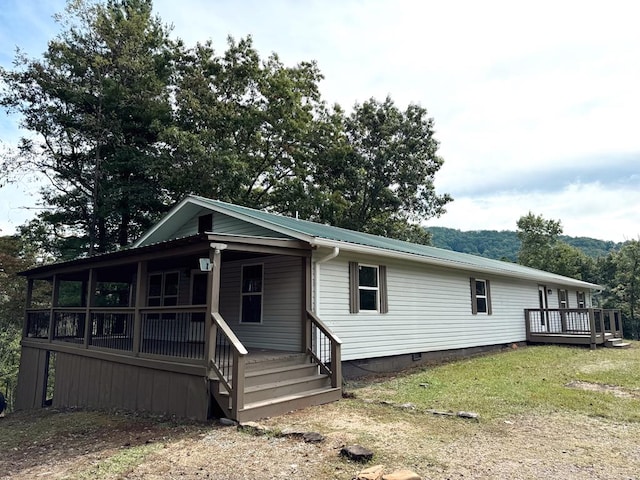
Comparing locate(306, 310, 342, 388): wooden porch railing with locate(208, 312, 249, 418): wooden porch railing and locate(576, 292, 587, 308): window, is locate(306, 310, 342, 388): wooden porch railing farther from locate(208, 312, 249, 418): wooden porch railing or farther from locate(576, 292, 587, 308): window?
locate(576, 292, 587, 308): window

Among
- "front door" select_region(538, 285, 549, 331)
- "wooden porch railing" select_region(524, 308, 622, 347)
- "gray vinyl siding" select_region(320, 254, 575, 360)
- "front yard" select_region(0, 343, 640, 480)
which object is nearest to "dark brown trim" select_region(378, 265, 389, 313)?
"gray vinyl siding" select_region(320, 254, 575, 360)

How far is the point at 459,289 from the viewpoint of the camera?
12.7 metres

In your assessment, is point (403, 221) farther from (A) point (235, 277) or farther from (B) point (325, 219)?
(A) point (235, 277)

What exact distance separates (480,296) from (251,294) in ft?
25.7

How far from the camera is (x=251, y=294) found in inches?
380

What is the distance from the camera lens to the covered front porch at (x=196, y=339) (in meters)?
6.52

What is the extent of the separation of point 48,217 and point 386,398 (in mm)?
18570

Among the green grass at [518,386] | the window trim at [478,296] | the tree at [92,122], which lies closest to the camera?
the green grass at [518,386]

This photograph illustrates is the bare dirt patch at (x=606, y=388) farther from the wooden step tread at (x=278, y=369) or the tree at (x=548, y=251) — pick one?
the tree at (x=548, y=251)

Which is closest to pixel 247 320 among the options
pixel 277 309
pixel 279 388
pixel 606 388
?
pixel 277 309

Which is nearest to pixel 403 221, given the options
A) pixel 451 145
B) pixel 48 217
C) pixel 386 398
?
pixel 451 145

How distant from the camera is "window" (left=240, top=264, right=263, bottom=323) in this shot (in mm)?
9508

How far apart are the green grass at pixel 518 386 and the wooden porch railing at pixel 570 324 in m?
2.31

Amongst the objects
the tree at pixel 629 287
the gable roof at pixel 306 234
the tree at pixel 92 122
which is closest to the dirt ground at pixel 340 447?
the gable roof at pixel 306 234
